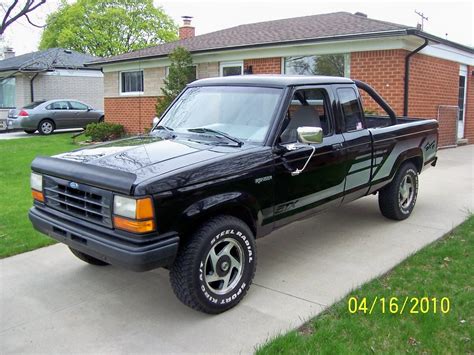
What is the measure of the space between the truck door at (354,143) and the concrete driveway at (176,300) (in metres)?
0.69

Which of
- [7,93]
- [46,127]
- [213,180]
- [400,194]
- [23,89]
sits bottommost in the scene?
[400,194]

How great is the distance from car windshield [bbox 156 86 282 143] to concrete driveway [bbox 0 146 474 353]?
1.43 metres

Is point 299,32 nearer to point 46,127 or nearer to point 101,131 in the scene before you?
point 101,131

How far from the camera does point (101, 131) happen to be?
57.2 ft

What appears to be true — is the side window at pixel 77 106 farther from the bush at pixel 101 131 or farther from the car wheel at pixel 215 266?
the car wheel at pixel 215 266

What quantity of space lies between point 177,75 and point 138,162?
1199 centimetres

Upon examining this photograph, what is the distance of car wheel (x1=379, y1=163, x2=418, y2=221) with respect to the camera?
626cm

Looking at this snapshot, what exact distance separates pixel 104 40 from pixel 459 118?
1558 inches

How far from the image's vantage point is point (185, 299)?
3.69m

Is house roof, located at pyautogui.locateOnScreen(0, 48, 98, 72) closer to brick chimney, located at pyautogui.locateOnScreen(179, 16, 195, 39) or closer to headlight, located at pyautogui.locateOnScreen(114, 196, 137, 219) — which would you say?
brick chimney, located at pyautogui.locateOnScreen(179, 16, 195, 39)

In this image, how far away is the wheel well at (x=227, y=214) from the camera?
367 centimetres

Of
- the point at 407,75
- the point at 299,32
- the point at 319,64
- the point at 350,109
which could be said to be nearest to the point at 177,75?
the point at 299,32

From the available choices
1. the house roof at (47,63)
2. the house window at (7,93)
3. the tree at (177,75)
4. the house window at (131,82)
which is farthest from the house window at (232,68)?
the house window at (7,93)

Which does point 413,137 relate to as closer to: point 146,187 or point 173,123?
point 173,123
